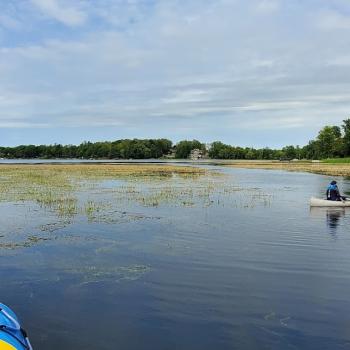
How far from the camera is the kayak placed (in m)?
6.55

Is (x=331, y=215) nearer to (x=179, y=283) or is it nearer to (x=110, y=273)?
(x=179, y=283)

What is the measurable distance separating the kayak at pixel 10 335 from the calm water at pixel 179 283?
6.86 ft

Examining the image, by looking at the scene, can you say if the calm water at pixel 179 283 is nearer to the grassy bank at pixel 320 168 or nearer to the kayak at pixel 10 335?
the kayak at pixel 10 335

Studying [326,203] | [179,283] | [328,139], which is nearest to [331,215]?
[326,203]

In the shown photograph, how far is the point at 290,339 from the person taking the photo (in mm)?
9469

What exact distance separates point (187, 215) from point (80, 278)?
1319cm

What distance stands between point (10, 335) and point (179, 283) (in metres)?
6.89

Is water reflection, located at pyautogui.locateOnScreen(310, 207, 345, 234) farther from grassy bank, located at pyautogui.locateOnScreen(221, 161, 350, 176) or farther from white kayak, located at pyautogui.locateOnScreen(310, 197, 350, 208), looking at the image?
grassy bank, located at pyautogui.locateOnScreen(221, 161, 350, 176)

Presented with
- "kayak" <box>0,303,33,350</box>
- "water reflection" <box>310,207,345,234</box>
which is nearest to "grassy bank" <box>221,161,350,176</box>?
"water reflection" <box>310,207,345,234</box>

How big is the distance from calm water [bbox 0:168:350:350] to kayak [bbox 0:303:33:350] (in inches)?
82.3

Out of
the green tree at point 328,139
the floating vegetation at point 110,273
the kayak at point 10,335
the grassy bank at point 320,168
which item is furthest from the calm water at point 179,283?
the green tree at point 328,139

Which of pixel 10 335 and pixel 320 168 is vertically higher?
pixel 320 168

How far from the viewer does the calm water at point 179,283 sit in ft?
31.9

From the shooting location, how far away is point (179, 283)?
13.1 meters
